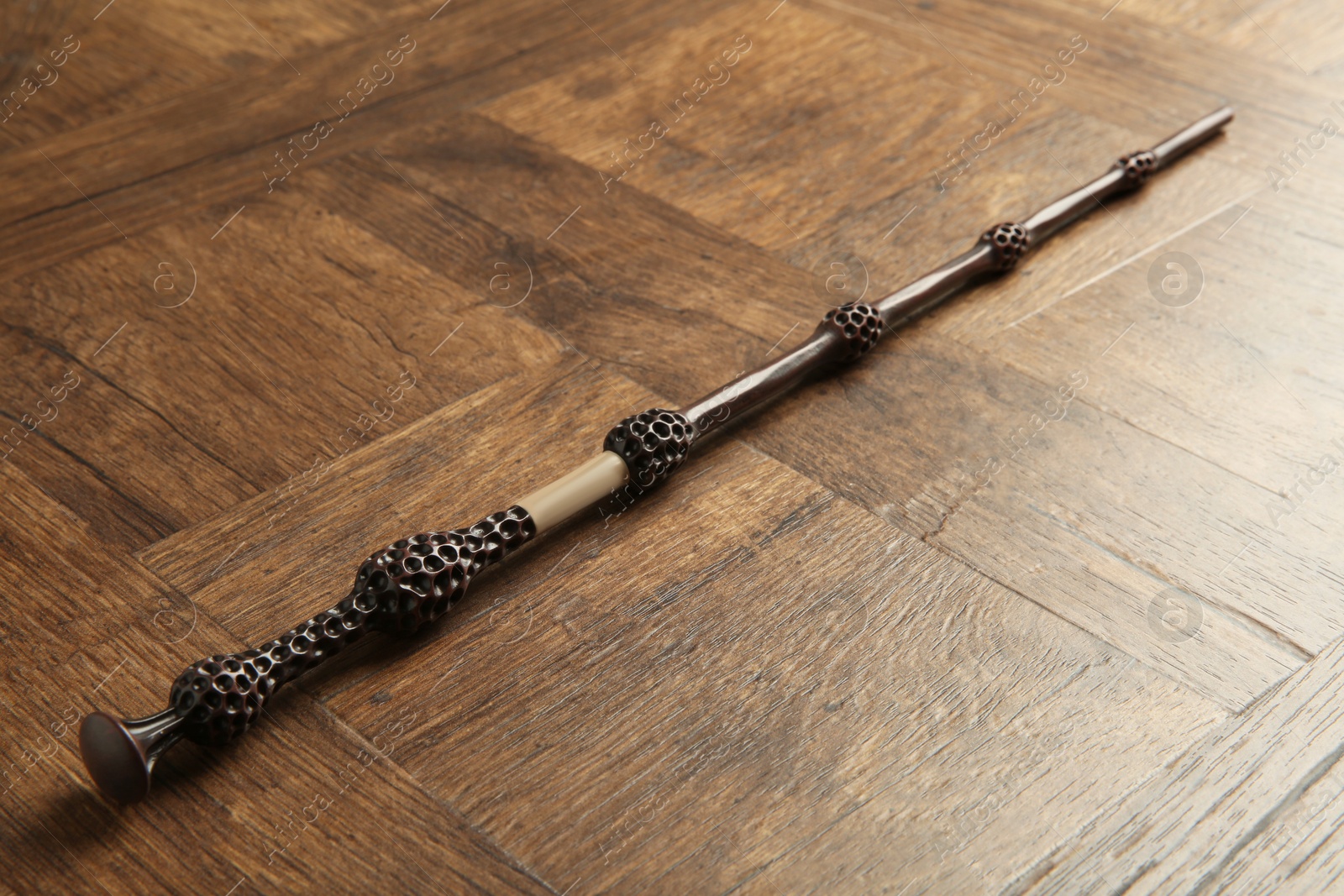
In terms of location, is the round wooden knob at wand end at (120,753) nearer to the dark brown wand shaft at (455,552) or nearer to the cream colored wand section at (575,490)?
the dark brown wand shaft at (455,552)

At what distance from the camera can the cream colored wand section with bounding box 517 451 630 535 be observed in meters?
0.82

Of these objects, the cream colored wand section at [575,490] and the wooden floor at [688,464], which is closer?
the wooden floor at [688,464]

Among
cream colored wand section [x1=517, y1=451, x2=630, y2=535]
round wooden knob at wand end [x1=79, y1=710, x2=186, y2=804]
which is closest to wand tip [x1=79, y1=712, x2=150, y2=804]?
round wooden knob at wand end [x1=79, y1=710, x2=186, y2=804]

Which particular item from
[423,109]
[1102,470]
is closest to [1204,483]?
[1102,470]

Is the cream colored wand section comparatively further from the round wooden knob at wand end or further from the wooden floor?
the round wooden knob at wand end

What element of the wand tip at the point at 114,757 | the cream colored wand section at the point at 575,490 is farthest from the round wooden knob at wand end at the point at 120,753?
the cream colored wand section at the point at 575,490

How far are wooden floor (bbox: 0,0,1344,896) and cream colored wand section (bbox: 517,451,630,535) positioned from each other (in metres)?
0.03

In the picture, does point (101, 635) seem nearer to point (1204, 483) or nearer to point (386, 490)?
point (386, 490)

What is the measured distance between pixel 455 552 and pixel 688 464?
218 mm

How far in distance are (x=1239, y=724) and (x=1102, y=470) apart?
0.23 m

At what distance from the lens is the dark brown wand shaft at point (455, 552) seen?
0.67 metres

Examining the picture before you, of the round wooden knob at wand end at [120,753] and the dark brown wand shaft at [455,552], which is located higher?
the dark brown wand shaft at [455,552]

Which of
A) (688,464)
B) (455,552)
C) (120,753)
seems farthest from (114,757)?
(688,464)

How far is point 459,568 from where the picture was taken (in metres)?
0.77
